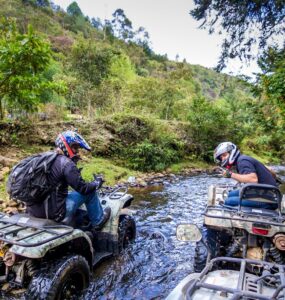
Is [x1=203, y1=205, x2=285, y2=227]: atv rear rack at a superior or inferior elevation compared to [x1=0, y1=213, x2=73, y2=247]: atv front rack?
superior

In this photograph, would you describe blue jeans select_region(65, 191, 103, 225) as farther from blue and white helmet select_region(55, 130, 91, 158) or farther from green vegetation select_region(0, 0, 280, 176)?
green vegetation select_region(0, 0, 280, 176)

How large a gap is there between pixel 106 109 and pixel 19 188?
44.2ft

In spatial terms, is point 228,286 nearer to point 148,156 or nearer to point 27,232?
point 27,232

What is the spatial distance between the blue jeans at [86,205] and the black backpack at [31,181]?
0.42m

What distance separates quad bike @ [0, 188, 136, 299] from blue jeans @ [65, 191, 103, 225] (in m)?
0.38

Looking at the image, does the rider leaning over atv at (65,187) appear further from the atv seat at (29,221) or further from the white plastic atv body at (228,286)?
the white plastic atv body at (228,286)

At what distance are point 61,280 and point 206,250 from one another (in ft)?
6.10

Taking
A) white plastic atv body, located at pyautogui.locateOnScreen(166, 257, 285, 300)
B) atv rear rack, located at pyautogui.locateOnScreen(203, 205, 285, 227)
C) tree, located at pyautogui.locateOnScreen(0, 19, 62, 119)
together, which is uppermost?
tree, located at pyautogui.locateOnScreen(0, 19, 62, 119)

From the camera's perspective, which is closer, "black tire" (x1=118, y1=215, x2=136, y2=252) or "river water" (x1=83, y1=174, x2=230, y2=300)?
"river water" (x1=83, y1=174, x2=230, y2=300)

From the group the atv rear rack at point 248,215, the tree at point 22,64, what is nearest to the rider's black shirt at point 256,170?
the atv rear rack at point 248,215

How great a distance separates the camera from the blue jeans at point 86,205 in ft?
12.3

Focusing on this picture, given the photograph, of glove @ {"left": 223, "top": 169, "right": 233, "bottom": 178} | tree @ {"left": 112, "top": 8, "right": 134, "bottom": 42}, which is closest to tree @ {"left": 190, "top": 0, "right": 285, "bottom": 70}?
glove @ {"left": 223, "top": 169, "right": 233, "bottom": 178}

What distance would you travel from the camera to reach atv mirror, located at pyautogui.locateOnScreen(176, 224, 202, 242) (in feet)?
9.99

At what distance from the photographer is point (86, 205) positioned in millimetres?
4004
